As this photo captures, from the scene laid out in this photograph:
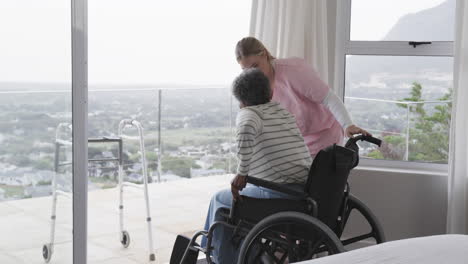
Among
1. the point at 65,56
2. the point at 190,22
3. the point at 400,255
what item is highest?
the point at 190,22

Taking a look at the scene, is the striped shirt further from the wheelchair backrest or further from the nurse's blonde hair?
the nurse's blonde hair

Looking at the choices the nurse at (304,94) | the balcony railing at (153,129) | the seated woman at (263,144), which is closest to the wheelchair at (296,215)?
the seated woman at (263,144)

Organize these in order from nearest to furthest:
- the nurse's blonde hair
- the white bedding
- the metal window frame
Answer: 1. the white bedding
2. the metal window frame
3. the nurse's blonde hair

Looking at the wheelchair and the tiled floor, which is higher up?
the wheelchair

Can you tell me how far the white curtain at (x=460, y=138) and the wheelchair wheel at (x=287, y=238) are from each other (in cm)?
124

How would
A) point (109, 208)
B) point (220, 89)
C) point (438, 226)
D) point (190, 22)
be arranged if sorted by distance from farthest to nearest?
point (190, 22) → point (220, 89) → point (109, 208) → point (438, 226)

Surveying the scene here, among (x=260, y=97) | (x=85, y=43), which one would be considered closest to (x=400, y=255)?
(x=260, y=97)

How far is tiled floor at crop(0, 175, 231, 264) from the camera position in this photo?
2.45 meters

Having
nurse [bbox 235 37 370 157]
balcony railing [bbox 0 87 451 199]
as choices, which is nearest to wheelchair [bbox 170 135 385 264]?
nurse [bbox 235 37 370 157]

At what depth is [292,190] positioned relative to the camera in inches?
93.4

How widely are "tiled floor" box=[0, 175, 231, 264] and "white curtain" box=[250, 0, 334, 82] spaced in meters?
1.49

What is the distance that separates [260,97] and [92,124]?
13.1 ft

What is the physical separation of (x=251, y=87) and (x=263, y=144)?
0.24 meters

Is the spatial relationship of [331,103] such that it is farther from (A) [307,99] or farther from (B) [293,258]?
(B) [293,258]
